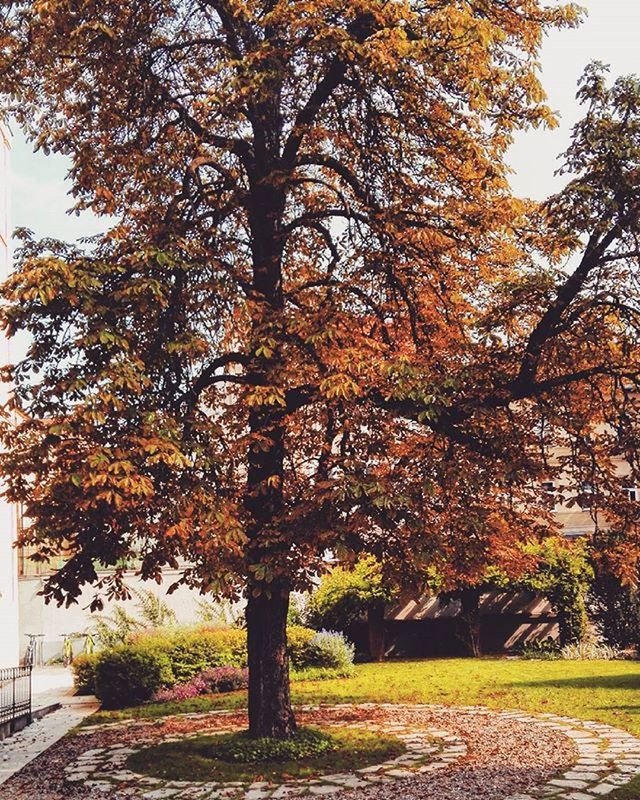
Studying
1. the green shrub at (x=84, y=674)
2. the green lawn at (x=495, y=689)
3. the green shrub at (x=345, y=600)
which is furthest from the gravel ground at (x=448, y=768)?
the green shrub at (x=345, y=600)

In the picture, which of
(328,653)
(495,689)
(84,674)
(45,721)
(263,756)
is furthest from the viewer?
(328,653)

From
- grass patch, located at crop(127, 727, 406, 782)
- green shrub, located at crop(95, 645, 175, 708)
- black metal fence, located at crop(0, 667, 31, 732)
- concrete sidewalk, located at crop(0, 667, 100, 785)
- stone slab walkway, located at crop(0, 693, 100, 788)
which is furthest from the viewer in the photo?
green shrub, located at crop(95, 645, 175, 708)

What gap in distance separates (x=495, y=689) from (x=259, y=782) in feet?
24.0

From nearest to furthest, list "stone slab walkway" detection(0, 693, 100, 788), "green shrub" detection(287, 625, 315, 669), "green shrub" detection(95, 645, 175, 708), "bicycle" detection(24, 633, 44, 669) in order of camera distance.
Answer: "stone slab walkway" detection(0, 693, 100, 788) < "green shrub" detection(95, 645, 175, 708) < "green shrub" detection(287, 625, 315, 669) < "bicycle" detection(24, 633, 44, 669)

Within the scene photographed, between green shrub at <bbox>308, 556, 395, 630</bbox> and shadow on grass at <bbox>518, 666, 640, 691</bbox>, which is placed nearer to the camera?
shadow on grass at <bbox>518, 666, 640, 691</bbox>

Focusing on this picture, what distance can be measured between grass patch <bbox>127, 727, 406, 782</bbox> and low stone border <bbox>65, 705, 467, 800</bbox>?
0.18 meters

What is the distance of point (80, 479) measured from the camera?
8.35 metres

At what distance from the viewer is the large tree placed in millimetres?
9141

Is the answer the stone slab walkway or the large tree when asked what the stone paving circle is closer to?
the stone slab walkway

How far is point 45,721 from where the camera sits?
597 inches

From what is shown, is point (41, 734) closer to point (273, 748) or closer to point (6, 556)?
point (273, 748)

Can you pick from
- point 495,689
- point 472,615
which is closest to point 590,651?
point 472,615

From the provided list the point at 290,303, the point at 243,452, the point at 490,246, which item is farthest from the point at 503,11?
the point at 243,452

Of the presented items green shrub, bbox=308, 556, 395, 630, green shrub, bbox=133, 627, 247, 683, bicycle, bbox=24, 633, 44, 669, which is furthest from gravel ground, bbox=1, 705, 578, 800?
bicycle, bbox=24, 633, 44, 669
